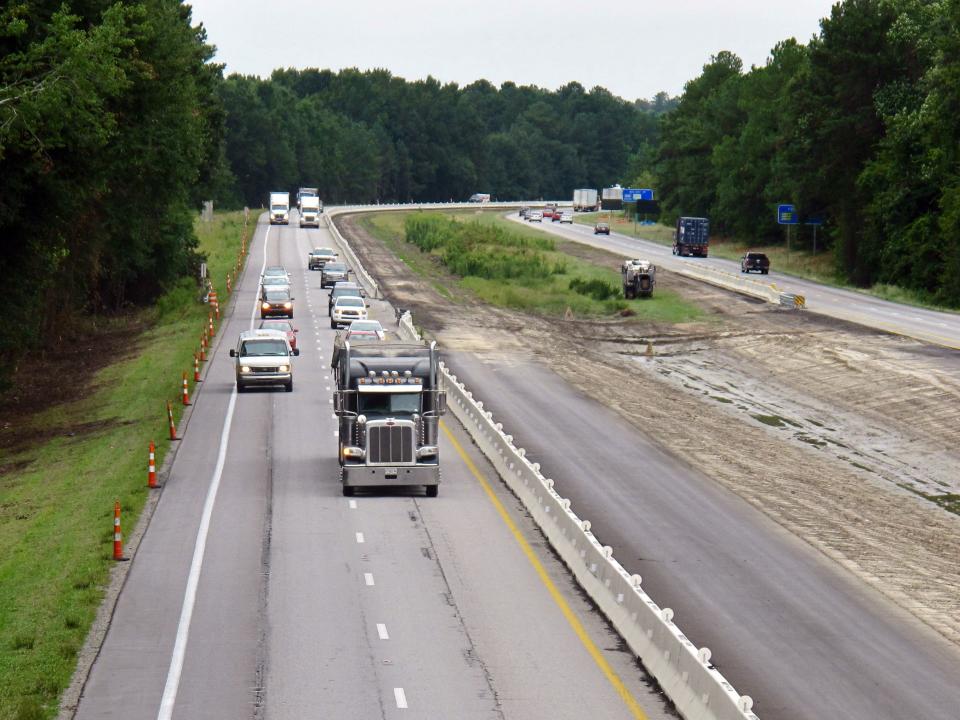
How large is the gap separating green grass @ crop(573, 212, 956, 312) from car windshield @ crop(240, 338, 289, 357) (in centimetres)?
4545

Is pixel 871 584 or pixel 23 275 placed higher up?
pixel 23 275

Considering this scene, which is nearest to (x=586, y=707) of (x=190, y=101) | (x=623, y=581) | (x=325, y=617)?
(x=623, y=581)

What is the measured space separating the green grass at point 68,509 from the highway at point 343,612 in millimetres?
684

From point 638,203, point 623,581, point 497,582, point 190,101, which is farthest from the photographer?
point 638,203

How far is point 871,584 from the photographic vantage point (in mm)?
26156

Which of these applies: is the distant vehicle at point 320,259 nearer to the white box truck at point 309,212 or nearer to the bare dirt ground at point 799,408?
the bare dirt ground at point 799,408

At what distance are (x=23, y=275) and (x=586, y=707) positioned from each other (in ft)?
110

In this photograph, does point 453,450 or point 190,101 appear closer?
point 453,450

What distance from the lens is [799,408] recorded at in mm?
55219

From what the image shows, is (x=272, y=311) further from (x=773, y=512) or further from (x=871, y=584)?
(x=871, y=584)

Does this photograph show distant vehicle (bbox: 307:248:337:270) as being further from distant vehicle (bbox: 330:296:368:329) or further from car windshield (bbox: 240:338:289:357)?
car windshield (bbox: 240:338:289:357)

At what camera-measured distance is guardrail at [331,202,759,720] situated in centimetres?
1722

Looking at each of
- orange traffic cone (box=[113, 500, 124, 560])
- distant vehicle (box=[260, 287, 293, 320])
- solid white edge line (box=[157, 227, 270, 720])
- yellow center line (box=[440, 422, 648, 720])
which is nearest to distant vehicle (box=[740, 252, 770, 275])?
distant vehicle (box=[260, 287, 293, 320])

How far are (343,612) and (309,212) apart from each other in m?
121
